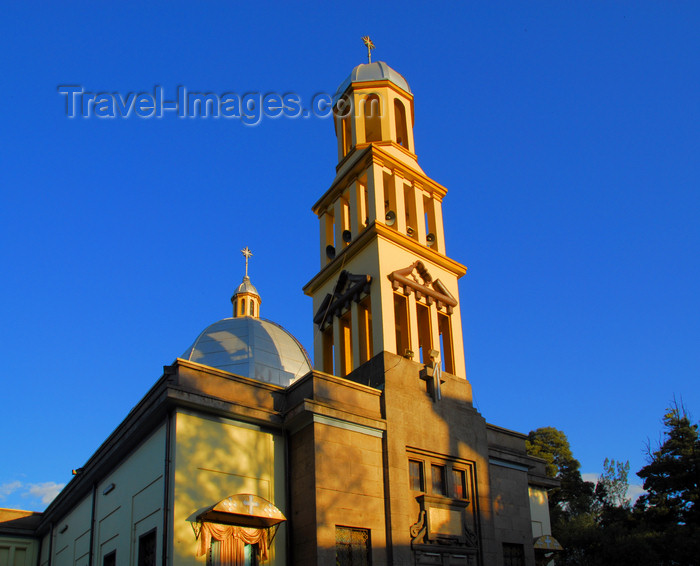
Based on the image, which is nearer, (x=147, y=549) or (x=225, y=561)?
(x=225, y=561)

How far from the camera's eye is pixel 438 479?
20422mm

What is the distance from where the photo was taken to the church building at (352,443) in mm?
17141

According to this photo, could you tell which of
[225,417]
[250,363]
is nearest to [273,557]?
[225,417]

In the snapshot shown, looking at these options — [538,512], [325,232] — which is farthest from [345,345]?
[538,512]

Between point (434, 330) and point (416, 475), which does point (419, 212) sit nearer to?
point (434, 330)

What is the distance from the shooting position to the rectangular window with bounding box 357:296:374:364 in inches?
882

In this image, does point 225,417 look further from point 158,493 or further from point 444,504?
point 444,504

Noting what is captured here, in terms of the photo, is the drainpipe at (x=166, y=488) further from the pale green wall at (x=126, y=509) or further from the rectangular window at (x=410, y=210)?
the rectangular window at (x=410, y=210)

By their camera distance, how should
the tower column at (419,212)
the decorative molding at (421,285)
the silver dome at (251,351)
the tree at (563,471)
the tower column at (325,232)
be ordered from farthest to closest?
the tree at (563,471)
the silver dome at (251,351)
the tower column at (325,232)
the tower column at (419,212)
the decorative molding at (421,285)

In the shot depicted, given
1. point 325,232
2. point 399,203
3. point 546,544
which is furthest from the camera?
point 325,232

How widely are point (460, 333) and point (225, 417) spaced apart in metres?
9.24

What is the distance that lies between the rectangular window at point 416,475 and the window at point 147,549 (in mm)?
6760

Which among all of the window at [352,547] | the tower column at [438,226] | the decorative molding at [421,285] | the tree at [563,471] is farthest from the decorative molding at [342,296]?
the tree at [563,471]

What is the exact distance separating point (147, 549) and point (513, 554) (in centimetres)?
1074
